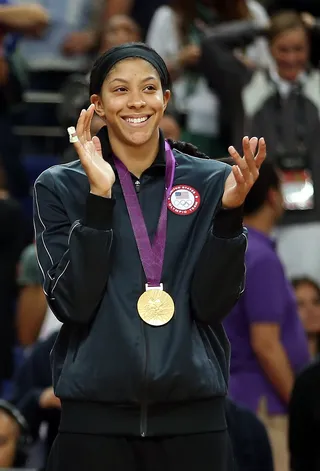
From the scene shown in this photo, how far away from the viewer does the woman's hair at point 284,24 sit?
7.68 m

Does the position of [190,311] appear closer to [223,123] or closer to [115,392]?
[115,392]

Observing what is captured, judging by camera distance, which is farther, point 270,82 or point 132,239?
point 270,82

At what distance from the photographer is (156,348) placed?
10.9 feet

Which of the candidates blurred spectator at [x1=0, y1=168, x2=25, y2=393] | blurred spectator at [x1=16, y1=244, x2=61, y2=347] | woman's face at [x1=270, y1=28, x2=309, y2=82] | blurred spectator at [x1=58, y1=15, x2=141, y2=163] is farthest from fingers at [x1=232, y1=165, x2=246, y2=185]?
woman's face at [x1=270, y1=28, x2=309, y2=82]

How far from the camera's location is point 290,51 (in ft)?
25.1

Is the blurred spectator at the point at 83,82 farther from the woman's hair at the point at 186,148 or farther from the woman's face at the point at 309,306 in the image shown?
the woman's hair at the point at 186,148

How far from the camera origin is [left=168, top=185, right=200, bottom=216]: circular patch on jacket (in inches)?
136

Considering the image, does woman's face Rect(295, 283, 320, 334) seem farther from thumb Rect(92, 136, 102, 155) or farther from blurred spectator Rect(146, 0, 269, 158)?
thumb Rect(92, 136, 102, 155)

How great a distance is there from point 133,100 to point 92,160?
0.70 ft

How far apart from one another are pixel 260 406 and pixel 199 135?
2.48 metres

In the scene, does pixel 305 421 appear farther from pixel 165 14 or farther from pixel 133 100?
pixel 165 14

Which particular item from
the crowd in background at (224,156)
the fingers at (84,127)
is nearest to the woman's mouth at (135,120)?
the fingers at (84,127)

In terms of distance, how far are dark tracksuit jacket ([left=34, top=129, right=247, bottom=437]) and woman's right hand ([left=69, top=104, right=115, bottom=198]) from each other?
0.11 feet

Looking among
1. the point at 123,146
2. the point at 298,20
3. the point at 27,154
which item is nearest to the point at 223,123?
the point at 298,20
